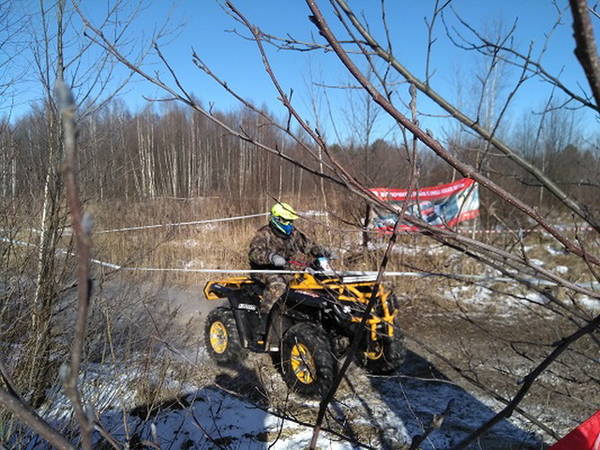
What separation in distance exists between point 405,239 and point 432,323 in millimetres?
2983

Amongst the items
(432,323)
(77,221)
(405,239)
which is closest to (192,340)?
(432,323)

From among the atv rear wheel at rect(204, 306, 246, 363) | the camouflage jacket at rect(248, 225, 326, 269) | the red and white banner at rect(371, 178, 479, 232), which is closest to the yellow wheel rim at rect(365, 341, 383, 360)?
the camouflage jacket at rect(248, 225, 326, 269)

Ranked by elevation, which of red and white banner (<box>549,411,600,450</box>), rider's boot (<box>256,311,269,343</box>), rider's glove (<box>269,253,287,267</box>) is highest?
red and white banner (<box>549,411,600,450</box>)

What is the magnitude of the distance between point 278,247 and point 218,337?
137 centimetres

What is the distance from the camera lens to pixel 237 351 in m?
5.41

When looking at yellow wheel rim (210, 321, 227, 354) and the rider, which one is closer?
the rider

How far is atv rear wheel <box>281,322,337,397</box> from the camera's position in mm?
4172

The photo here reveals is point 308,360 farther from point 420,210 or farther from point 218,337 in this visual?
point 420,210

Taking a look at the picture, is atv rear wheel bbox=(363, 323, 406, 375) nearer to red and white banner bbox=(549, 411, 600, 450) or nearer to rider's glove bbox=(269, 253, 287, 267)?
rider's glove bbox=(269, 253, 287, 267)

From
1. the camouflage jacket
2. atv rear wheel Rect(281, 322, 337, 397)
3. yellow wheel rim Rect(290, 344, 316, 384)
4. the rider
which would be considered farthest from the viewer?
the camouflage jacket

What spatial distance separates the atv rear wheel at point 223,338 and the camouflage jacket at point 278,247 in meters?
0.72

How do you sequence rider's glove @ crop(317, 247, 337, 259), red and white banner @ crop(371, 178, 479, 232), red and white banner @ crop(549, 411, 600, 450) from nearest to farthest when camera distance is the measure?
red and white banner @ crop(371, 178, 479, 232) → red and white banner @ crop(549, 411, 600, 450) → rider's glove @ crop(317, 247, 337, 259)

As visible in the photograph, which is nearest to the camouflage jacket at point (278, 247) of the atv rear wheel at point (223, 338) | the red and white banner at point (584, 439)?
the atv rear wheel at point (223, 338)

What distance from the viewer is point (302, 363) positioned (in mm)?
4336
